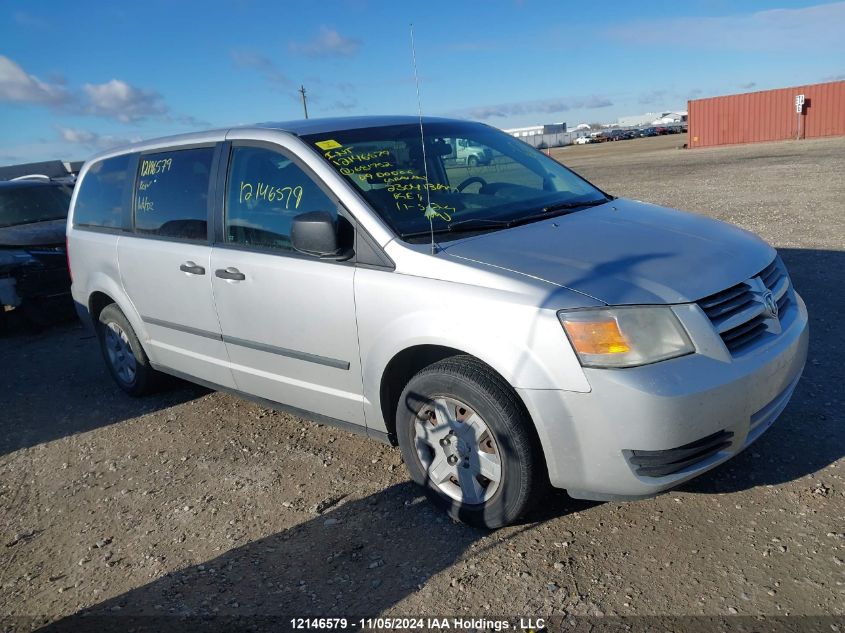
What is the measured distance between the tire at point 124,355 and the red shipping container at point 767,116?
4260 centimetres

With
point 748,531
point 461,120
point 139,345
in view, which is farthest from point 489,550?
point 139,345

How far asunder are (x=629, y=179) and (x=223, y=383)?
1875 centimetres

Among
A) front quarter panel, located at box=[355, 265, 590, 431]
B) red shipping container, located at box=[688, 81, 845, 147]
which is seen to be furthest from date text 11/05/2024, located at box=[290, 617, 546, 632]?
red shipping container, located at box=[688, 81, 845, 147]

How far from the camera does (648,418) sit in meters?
2.49

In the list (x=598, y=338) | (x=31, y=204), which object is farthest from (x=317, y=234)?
(x=31, y=204)

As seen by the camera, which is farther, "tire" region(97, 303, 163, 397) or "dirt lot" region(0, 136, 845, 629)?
"tire" region(97, 303, 163, 397)

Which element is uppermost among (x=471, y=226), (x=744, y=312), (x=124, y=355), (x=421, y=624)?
(x=471, y=226)

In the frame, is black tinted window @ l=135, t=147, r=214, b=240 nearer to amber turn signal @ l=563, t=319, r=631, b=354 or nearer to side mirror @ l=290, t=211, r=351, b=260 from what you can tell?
side mirror @ l=290, t=211, r=351, b=260

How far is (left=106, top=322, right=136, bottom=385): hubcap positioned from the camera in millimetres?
5168

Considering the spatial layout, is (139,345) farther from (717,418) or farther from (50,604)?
(717,418)

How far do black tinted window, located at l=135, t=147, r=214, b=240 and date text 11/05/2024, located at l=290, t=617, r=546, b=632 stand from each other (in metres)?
2.37

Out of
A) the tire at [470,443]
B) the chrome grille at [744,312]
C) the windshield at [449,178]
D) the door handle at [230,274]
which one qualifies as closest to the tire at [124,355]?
the door handle at [230,274]

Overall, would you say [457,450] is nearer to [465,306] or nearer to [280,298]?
[465,306]

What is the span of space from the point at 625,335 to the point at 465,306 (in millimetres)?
648
